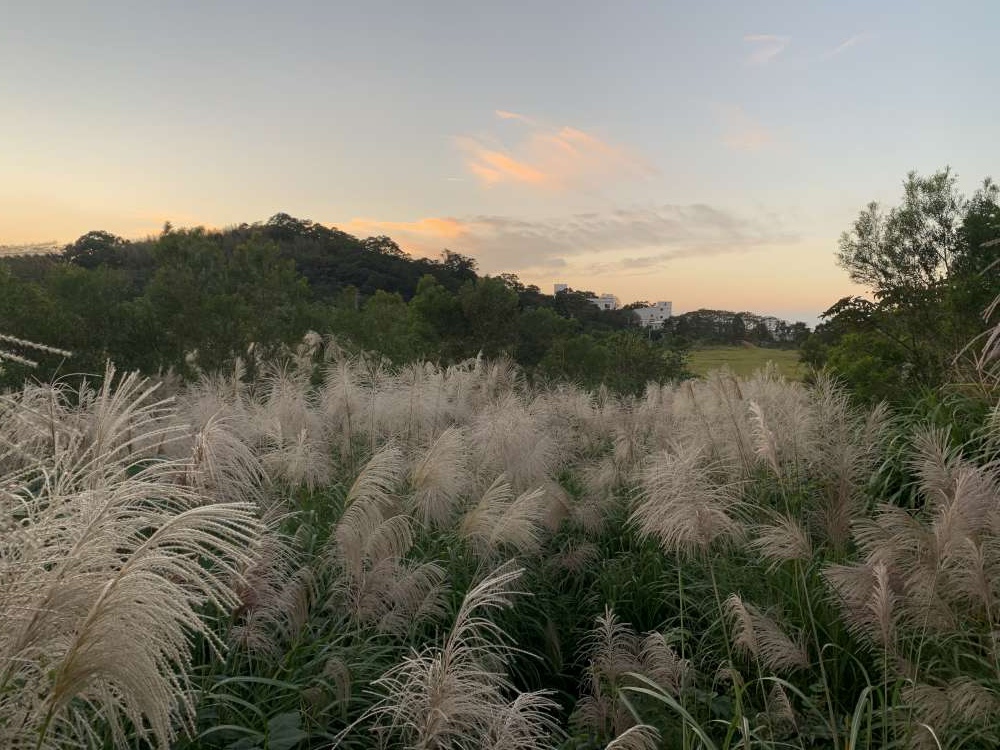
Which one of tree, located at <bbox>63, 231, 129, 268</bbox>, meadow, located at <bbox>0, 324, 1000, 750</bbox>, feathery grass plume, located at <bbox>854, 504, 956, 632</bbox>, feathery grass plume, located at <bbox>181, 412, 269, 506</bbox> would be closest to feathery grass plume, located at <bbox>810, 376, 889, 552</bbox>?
meadow, located at <bbox>0, 324, 1000, 750</bbox>

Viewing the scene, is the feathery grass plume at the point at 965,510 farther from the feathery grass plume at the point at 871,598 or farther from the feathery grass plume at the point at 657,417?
the feathery grass plume at the point at 657,417

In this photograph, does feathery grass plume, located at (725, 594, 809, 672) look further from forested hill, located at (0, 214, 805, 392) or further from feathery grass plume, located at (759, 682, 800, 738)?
forested hill, located at (0, 214, 805, 392)

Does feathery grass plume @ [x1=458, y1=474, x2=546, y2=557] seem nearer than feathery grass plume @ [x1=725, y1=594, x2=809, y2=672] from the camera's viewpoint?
No

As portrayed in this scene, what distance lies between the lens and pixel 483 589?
229 centimetres

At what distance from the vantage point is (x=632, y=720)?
3.28m

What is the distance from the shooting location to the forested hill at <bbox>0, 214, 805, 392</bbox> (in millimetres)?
11117

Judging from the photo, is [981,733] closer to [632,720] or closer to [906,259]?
[632,720]

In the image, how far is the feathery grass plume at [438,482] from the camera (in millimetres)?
A: 4445

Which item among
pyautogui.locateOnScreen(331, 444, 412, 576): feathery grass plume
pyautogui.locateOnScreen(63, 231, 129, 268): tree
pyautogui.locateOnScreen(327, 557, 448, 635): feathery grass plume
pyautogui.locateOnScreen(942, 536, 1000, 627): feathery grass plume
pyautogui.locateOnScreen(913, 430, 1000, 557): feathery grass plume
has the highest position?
pyautogui.locateOnScreen(63, 231, 129, 268): tree

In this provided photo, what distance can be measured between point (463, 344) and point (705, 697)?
21012mm

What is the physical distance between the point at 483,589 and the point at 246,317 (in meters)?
11.6

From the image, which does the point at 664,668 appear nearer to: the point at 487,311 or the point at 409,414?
the point at 409,414

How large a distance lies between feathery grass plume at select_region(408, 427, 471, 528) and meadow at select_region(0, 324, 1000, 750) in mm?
30

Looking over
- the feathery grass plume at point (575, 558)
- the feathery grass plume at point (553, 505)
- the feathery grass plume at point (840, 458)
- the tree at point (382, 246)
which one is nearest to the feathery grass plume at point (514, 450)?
the feathery grass plume at point (553, 505)
